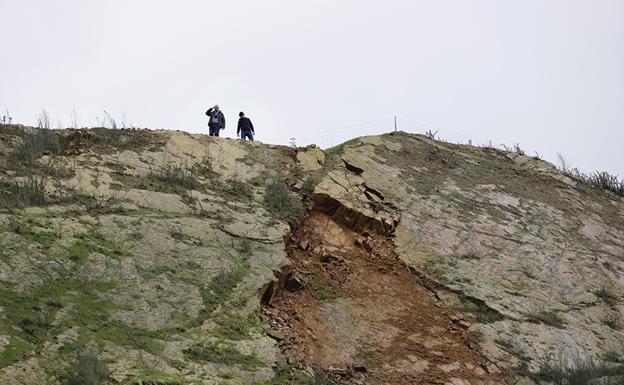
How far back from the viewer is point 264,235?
1220 centimetres

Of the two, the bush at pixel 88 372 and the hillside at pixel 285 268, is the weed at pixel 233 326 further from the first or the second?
the bush at pixel 88 372

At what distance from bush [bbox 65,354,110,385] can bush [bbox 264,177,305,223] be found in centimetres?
555

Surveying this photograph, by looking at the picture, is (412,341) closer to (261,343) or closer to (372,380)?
(372,380)

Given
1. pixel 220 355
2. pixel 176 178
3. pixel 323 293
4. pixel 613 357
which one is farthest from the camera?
pixel 176 178

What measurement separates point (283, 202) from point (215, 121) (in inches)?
203

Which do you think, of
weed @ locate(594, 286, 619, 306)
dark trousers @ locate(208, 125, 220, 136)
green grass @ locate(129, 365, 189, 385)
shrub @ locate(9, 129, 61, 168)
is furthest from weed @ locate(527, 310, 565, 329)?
dark trousers @ locate(208, 125, 220, 136)

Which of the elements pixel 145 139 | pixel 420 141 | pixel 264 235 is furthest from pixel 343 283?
pixel 420 141

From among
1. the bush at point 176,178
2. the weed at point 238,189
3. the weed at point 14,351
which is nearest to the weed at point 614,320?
the weed at point 238,189

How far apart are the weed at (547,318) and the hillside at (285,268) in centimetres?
3

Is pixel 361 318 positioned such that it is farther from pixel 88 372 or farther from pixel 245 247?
pixel 88 372

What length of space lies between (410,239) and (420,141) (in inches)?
208

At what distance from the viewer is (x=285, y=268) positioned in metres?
11.4

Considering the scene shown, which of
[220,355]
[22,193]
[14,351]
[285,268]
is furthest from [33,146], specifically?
[220,355]

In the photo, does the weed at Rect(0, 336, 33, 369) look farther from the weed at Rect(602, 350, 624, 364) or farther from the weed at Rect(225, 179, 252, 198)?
the weed at Rect(602, 350, 624, 364)
